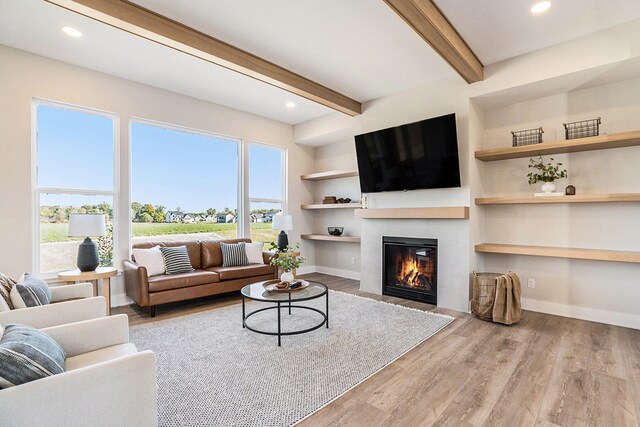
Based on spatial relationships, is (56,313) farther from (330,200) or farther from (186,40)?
(330,200)

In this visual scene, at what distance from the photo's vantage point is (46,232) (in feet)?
12.0

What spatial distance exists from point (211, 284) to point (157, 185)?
5.64 ft

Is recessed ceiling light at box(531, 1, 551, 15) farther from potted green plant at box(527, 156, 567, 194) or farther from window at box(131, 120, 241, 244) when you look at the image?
window at box(131, 120, 241, 244)

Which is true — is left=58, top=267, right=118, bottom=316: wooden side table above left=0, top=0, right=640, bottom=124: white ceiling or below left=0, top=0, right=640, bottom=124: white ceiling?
below

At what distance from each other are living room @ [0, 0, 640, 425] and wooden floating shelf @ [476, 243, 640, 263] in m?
0.02

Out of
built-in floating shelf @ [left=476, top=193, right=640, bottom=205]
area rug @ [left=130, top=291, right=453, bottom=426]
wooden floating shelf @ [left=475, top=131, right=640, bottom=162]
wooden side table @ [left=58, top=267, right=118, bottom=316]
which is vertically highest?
wooden floating shelf @ [left=475, top=131, right=640, bottom=162]

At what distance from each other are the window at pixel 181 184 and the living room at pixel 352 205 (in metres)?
0.03

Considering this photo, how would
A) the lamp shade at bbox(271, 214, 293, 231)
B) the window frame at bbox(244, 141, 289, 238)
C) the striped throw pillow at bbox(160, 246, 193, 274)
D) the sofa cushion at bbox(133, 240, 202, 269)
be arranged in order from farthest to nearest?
the window frame at bbox(244, 141, 289, 238), the lamp shade at bbox(271, 214, 293, 231), the sofa cushion at bbox(133, 240, 202, 269), the striped throw pillow at bbox(160, 246, 193, 274)

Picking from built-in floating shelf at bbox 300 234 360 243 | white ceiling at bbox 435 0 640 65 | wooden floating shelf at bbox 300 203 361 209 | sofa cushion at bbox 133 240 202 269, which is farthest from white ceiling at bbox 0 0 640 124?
built-in floating shelf at bbox 300 234 360 243

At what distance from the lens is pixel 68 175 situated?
3840 mm

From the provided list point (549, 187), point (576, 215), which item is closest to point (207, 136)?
point (549, 187)

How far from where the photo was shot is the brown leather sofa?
3605 millimetres

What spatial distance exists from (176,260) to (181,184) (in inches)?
51.4

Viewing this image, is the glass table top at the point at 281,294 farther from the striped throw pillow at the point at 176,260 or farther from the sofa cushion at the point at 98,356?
the striped throw pillow at the point at 176,260
